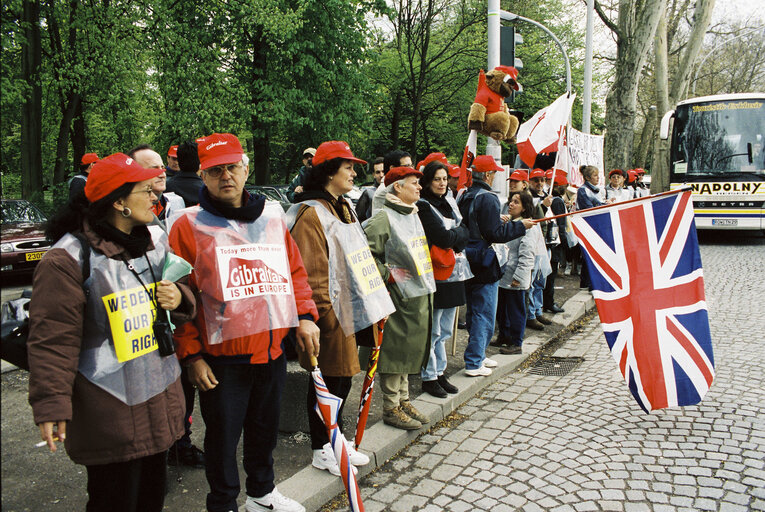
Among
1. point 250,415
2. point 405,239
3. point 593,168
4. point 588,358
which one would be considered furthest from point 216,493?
point 593,168

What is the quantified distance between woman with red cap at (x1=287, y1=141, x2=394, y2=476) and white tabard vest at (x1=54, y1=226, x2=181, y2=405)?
3.77 feet

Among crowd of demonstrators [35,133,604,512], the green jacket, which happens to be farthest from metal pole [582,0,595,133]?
the green jacket

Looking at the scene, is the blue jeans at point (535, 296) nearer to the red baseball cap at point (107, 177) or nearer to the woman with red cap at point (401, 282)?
the woman with red cap at point (401, 282)

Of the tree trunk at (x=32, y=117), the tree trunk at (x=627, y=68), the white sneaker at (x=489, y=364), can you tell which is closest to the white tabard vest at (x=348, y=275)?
the tree trunk at (x=32, y=117)

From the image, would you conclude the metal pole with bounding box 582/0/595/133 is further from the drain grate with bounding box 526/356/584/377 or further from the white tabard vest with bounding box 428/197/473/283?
the white tabard vest with bounding box 428/197/473/283

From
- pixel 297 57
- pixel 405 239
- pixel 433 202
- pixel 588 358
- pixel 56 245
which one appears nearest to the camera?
pixel 56 245

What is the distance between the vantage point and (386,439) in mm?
3932

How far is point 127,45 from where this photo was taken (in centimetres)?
1603

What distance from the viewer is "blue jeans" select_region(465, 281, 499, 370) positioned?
5219 millimetres

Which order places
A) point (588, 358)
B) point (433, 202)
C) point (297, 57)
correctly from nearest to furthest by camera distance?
point (433, 202) < point (588, 358) < point (297, 57)

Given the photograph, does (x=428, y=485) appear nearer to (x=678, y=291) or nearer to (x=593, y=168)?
(x=678, y=291)

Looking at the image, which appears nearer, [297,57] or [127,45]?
[127,45]

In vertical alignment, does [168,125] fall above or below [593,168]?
above

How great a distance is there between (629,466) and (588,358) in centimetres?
256
